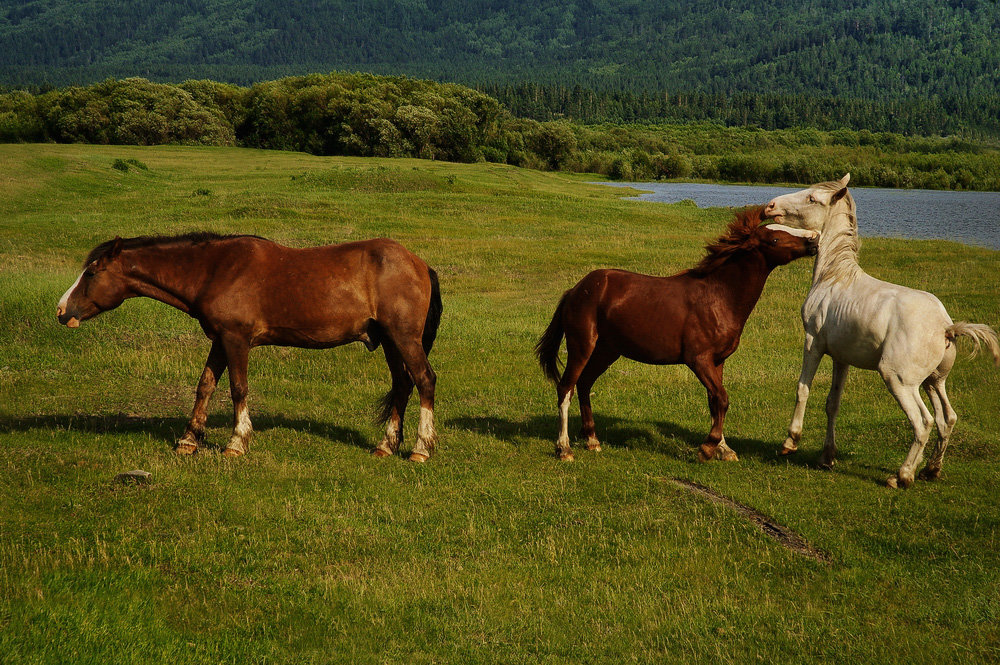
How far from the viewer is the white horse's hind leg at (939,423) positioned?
10773mm

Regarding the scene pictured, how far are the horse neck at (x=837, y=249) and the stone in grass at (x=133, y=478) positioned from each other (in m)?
9.06

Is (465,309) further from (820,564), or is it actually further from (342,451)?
(820,564)

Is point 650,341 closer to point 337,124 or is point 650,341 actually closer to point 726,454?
point 726,454

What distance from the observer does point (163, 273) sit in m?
11.5

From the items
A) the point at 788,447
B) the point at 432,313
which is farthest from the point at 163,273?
the point at 788,447

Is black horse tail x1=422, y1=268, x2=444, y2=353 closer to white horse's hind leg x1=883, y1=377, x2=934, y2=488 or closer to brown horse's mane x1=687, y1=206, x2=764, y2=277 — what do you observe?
brown horse's mane x1=687, y1=206, x2=764, y2=277

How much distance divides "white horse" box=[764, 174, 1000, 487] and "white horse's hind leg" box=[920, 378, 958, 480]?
1cm

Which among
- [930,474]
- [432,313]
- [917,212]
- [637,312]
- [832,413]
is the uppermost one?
[637,312]

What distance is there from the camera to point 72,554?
7.78 meters

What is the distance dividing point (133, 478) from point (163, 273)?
9.69 feet

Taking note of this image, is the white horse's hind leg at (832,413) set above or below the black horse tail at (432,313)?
below

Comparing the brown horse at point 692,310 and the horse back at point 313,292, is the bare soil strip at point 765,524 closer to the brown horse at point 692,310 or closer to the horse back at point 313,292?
the brown horse at point 692,310

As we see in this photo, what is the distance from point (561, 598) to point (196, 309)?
6.71 meters

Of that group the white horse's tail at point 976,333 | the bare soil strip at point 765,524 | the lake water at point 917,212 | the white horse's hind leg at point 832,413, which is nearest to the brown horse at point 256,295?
the bare soil strip at point 765,524
